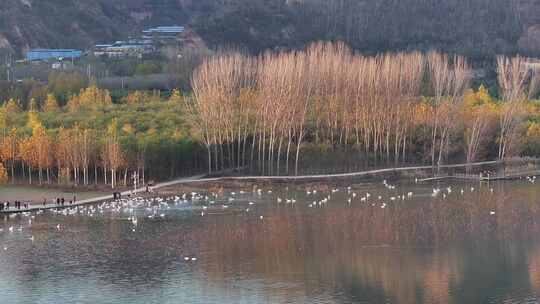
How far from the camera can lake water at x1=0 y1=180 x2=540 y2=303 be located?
97.3ft

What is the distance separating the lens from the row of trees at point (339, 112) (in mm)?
55594

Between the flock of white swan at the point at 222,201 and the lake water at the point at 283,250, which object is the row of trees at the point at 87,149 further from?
the lake water at the point at 283,250

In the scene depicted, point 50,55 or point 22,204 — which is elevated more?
point 50,55

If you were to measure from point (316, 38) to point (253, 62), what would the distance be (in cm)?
3047

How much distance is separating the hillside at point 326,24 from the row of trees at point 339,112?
36815 millimetres

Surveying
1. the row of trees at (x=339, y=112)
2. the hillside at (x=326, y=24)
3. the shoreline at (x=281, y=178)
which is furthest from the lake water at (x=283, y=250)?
the hillside at (x=326, y=24)

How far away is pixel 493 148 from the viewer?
196ft

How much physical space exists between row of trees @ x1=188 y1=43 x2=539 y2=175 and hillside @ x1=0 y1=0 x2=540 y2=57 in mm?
36815

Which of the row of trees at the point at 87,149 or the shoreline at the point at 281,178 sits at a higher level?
the row of trees at the point at 87,149

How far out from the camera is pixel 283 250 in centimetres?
3519

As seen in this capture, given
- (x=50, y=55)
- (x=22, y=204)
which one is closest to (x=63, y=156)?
(x=22, y=204)

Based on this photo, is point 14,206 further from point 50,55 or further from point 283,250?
point 50,55

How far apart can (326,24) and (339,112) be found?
160 feet

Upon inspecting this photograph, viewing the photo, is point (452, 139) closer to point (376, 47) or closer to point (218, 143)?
point (218, 143)
